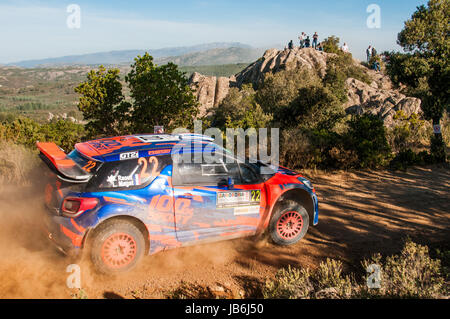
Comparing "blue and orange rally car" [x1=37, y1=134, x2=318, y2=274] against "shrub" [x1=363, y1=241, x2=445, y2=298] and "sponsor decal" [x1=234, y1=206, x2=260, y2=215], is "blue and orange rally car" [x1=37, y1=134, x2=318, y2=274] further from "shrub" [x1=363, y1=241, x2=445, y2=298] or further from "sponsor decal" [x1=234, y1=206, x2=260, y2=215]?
"shrub" [x1=363, y1=241, x2=445, y2=298]

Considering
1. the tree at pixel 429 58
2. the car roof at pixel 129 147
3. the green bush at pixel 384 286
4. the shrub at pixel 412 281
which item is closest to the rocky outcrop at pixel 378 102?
the tree at pixel 429 58

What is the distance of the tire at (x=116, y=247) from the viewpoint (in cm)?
423

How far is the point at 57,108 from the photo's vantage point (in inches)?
3105

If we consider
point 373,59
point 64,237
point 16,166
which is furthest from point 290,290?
point 373,59

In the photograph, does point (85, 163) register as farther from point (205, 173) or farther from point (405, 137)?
point (405, 137)

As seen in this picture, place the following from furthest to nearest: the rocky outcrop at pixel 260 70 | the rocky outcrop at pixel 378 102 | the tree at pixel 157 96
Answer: the rocky outcrop at pixel 260 70
the rocky outcrop at pixel 378 102
the tree at pixel 157 96

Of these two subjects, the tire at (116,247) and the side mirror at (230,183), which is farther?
the side mirror at (230,183)

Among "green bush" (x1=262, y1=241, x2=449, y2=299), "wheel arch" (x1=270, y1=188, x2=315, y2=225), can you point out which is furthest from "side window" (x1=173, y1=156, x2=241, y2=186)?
"green bush" (x1=262, y1=241, x2=449, y2=299)

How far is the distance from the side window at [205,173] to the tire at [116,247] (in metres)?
0.93

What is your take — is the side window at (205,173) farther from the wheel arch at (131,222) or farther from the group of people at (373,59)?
the group of people at (373,59)

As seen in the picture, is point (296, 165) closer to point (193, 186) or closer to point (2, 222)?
point (193, 186)

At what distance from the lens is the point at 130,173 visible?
448cm
